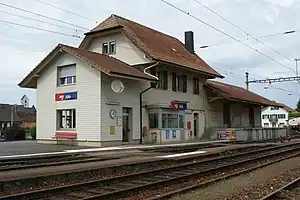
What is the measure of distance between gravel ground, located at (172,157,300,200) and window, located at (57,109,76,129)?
1504 cm

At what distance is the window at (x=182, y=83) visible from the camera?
3278 centimetres

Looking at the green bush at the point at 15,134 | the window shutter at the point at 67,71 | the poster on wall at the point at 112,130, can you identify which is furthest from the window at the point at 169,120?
the green bush at the point at 15,134

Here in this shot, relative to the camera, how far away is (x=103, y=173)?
497 inches

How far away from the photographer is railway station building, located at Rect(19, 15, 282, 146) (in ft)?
83.8

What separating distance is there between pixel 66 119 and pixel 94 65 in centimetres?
495

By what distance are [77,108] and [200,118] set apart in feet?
42.1

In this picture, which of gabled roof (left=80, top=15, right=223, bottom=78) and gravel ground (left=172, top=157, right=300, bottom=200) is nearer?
gravel ground (left=172, top=157, right=300, bottom=200)

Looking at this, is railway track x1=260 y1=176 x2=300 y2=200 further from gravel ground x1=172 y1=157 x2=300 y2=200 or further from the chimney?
the chimney

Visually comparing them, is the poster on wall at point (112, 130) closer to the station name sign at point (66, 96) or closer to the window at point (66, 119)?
the window at point (66, 119)

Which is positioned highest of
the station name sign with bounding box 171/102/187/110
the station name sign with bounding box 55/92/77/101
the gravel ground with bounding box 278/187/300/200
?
the station name sign with bounding box 55/92/77/101

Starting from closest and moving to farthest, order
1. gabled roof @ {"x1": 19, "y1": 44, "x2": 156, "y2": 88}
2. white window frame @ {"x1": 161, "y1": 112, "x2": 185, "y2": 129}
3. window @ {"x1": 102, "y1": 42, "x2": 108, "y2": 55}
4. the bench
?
gabled roof @ {"x1": 19, "y1": 44, "x2": 156, "y2": 88} → the bench → white window frame @ {"x1": 161, "y1": 112, "x2": 185, "y2": 129} → window @ {"x1": 102, "y1": 42, "x2": 108, "y2": 55}

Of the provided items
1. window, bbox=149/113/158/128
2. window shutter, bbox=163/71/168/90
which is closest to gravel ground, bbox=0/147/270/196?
window, bbox=149/113/158/128

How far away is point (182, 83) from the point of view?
33.2 m

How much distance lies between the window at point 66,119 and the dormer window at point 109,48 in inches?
253
